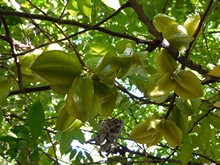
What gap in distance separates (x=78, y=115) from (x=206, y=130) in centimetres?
161

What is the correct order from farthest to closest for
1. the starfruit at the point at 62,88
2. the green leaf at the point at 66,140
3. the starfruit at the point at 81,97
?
the green leaf at the point at 66,140
the starfruit at the point at 62,88
the starfruit at the point at 81,97

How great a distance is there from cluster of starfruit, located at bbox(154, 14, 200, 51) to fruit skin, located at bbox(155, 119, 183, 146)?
0.52 m

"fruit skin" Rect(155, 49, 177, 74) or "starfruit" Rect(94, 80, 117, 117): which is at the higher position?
"fruit skin" Rect(155, 49, 177, 74)

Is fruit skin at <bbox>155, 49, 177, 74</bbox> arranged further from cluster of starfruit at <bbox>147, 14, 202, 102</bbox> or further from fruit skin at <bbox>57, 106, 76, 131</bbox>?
fruit skin at <bbox>57, 106, 76, 131</bbox>

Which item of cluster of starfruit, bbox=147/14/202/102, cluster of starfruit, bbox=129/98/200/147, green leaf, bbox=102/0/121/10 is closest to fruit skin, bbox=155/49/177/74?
cluster of starfruit, bbox=147/14/202/102

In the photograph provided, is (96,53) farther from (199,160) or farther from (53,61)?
(199,160)

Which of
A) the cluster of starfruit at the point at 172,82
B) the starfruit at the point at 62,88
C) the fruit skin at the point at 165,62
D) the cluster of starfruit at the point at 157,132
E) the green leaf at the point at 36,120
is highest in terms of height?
the fruit skin at the point at 165,62

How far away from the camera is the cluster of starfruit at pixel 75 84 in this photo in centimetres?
169

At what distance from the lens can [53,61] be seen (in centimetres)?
181

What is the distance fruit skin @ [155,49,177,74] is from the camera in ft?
7.00

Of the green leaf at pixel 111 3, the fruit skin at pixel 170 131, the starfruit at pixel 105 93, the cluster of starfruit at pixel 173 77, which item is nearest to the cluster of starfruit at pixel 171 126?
the fruit skin at pixel 170 131

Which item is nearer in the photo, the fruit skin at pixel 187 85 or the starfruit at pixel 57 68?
the starfruit at pixel 57 68

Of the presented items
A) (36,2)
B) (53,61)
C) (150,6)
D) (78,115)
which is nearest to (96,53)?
(53,61)

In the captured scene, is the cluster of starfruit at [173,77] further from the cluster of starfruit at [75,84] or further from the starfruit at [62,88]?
the starfruit at [62,88]
